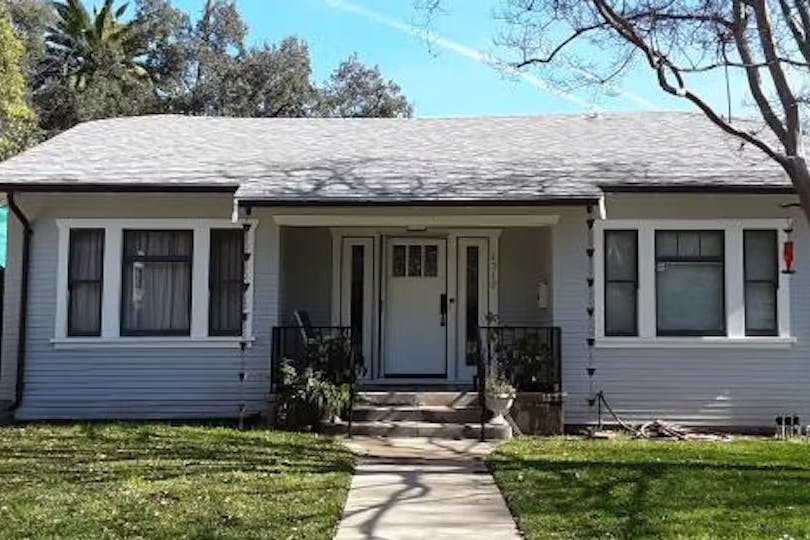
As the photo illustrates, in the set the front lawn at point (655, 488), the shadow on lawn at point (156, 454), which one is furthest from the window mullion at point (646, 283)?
the shadow on lawn at point (156, 454)

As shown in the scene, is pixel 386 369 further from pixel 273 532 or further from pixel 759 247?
pixel 273 532

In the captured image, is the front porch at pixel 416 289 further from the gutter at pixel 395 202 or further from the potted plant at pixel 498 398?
the potted plant at pixel 498 398

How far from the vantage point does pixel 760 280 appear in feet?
40.2

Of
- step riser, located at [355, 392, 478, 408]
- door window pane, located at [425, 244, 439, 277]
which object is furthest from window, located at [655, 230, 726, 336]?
door window pane, located at [425, 244, 439, 277]

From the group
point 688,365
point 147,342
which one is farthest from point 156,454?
point 688,365

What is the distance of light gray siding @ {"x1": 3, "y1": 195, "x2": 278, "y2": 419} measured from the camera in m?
12.3

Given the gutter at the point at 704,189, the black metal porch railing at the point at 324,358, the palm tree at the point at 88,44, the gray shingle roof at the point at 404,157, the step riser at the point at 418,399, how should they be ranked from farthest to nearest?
1. the palm tree at the point at 88,44
2. the gray shingle roof at the point at 404,157
3. the gutter at the point at 704,189
4. the step riser at the point at 418,399
5. the black metal porch railing at the point at 324,358

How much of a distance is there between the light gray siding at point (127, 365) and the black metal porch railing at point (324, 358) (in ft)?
1.46

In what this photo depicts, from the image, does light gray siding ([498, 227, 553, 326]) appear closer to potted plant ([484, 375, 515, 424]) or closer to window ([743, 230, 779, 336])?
potted plant ([484, 375, 515, 424])

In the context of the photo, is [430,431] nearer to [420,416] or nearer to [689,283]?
[420,416]

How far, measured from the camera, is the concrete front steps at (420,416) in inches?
438

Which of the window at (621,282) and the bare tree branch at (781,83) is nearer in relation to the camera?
the bare tree branch at (781,83)

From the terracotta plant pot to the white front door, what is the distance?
2.29m

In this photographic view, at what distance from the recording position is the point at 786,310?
12.2 meters
